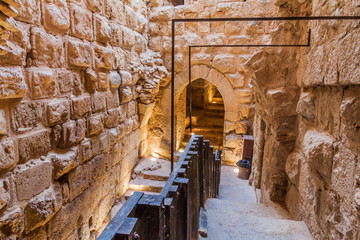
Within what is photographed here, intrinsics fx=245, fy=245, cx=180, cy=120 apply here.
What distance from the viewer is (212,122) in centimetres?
881

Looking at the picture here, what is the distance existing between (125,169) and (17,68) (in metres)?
2.83

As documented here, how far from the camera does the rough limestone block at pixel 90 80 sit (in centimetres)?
278

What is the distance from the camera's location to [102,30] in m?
3.03

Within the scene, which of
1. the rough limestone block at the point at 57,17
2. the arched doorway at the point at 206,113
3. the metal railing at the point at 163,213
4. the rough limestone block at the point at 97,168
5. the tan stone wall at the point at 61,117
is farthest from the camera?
the arched doorway at the point at 206,113

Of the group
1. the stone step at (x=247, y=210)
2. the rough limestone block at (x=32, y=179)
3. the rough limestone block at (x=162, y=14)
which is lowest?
the stone step at (x=247, y=210)

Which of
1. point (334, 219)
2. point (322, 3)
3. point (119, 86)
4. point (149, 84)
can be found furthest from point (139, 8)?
point (334, 219)

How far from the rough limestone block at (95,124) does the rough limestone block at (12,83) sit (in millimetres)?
1051

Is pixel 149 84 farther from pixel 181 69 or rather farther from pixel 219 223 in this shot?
pixel 219 223

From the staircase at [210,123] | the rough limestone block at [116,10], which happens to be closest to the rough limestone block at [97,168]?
the rough limestone block at [116,10]

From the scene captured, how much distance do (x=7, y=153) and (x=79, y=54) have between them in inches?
48.8

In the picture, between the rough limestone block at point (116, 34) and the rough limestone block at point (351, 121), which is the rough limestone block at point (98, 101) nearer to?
the rough limestone block at point (116, 34)

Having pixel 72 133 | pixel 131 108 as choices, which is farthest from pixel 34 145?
pixel 131 108

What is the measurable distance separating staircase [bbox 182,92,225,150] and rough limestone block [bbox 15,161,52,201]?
4.48 m

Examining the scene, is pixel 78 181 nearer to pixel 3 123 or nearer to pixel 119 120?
pixel 3 123
